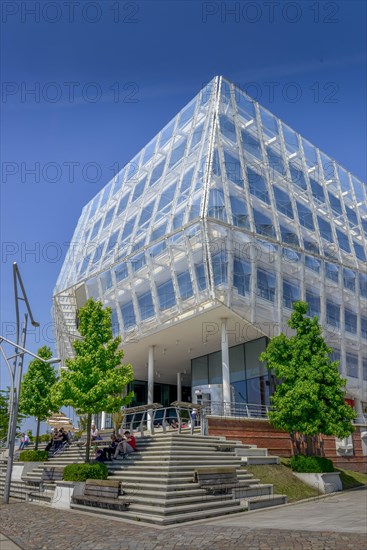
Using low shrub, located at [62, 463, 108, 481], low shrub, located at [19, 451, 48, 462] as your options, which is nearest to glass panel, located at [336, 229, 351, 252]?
low shrub, located at [19, 451, 48, 462]

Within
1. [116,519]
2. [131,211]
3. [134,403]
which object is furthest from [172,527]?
[134,403]

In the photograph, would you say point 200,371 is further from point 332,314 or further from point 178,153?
point 178,153

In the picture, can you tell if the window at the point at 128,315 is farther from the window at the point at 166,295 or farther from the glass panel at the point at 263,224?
the glass panel at the point at 263,224

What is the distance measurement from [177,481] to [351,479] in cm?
1305

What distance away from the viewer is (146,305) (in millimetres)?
33219

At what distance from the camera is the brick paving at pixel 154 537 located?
30.4 ft

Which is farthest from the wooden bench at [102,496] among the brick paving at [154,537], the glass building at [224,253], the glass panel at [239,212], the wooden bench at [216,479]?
the glass panel at [239,212]

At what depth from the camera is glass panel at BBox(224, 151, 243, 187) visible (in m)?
31.4

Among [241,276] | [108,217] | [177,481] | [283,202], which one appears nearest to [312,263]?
[283,202]

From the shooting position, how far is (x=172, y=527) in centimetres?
1219

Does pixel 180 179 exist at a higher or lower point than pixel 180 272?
higher

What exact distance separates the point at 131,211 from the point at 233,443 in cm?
2192

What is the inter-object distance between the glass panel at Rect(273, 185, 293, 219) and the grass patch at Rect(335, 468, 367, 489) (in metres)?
17.6

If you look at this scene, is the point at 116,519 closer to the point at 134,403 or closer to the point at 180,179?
the point at 180,179
